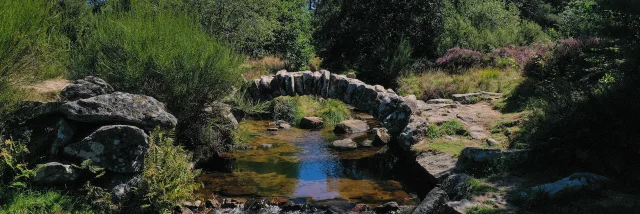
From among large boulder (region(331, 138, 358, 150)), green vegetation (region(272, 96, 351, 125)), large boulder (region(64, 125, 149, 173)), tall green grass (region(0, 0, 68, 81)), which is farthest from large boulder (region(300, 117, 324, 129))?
tall green grass (region(0, 0, 68, 81))

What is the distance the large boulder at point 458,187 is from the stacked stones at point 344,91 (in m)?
4.59

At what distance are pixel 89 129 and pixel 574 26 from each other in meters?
18.3

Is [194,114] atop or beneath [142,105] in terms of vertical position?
beneath

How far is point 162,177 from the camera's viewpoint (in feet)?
26.2

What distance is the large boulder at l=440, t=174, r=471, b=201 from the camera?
762cm

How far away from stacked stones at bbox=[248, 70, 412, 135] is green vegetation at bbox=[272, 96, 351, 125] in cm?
424

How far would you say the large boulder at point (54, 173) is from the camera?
730 centimetres

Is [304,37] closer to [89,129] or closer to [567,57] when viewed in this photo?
[567,57]

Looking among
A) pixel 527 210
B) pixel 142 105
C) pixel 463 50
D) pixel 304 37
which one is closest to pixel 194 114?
pixel 142 105

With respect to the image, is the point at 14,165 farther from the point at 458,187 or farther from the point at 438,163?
the point at 438,163

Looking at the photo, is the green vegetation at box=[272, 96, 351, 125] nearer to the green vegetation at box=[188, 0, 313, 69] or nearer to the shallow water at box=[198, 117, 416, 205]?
the green vegetation at box=[188, 0, 313, 69]

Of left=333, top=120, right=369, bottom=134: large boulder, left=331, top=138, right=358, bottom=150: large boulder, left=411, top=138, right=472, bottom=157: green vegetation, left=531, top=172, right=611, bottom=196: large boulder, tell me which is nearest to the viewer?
left=531, top=172, right=611, bottom=196: large boulder

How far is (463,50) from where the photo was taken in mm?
21469

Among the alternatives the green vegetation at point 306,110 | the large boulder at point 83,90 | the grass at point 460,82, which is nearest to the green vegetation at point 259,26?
the green vegetation at point 306,110
